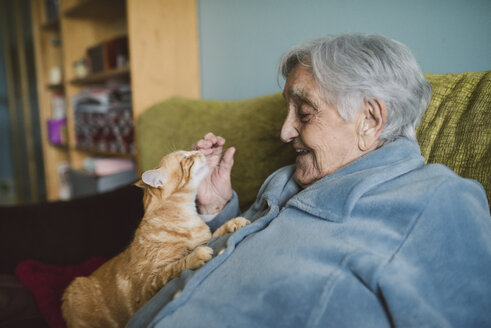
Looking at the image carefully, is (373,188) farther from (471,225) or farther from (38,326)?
(38,326)

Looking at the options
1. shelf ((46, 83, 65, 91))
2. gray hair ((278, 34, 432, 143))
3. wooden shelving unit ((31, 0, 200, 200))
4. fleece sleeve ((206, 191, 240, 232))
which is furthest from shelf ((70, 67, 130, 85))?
gray hair ((278, 34, 432, 143))

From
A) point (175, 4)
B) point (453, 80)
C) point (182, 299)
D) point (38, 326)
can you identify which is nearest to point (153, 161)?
point (38, 326)

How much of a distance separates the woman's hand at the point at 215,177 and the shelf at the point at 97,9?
1.60 m

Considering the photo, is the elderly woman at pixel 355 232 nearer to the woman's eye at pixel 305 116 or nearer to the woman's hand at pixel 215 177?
the woman's eye at pixel 305 116

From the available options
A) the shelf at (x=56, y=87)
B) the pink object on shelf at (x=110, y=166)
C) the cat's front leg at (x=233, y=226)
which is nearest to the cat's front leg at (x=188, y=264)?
the cat's front leg at (x=233, y=226)

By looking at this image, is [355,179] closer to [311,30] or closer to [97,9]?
[311,30]

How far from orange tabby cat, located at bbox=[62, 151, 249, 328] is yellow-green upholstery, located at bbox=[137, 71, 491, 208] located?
0.22 m

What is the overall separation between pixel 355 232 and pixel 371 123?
30 centimetres

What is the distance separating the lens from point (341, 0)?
1.28m

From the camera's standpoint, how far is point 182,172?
1.09m

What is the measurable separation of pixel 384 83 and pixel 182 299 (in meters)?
0.67

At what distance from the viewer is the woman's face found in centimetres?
79

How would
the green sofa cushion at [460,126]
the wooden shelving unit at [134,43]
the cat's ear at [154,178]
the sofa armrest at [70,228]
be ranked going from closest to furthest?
the green sofa cushion at [460,126], the cat's ear at [154,178], the sofa armrest at [70,228], the wooden shelving unit at [134,43]

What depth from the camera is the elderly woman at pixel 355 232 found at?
567 mm
